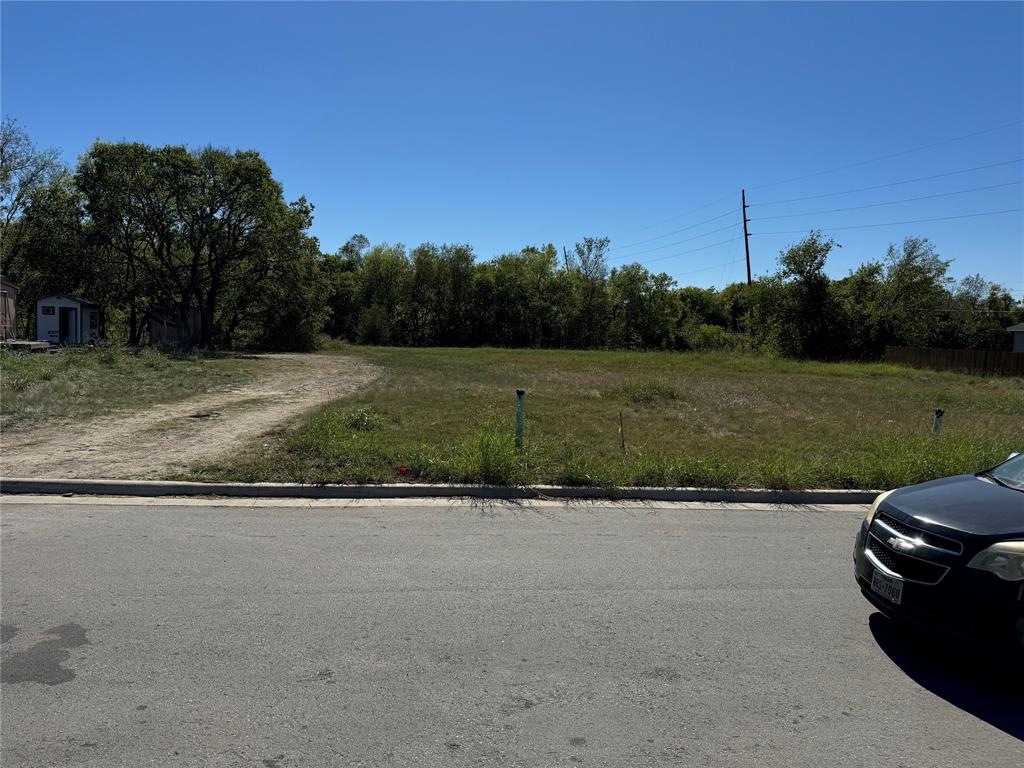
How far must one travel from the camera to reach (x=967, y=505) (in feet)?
12.9

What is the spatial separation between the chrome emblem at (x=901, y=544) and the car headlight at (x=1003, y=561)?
0.33 metres

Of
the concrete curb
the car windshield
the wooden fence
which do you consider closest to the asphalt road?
the car windshield

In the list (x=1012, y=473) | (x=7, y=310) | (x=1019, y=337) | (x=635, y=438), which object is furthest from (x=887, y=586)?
(x=1019, y=337)

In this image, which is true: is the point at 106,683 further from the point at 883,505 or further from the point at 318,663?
the point at 883,505

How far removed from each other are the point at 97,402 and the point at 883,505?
48.8 ft

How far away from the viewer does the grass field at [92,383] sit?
12359 millimetres

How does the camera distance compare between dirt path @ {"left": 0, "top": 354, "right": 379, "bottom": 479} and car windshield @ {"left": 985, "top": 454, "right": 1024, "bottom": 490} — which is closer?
car windshield @ {"left": 985, "top": 454, "right": 1024, "bottom": 490}

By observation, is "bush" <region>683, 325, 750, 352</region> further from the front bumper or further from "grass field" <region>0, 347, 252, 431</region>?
the front bumper

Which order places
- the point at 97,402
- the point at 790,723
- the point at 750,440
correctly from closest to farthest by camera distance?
1. the point at 790,723
2. the point at 750,440
3. the point at 97,402

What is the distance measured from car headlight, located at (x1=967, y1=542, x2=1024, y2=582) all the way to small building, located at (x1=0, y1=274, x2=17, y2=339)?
40.3 meters

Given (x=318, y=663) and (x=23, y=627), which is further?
(x=23, y=627)

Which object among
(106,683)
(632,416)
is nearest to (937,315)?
(632,416)

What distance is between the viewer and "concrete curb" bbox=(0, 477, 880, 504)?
24.5 feet

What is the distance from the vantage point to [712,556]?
574 centimetres
